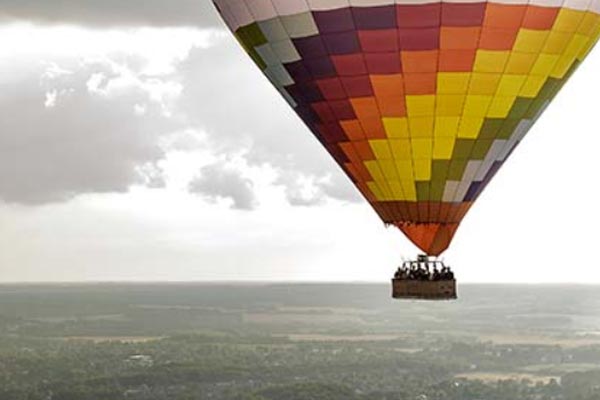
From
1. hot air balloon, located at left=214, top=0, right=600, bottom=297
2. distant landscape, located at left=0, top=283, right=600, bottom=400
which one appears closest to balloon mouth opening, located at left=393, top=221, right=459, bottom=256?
hot air balloon, located at left=214, top=0, right=600, bottom=297

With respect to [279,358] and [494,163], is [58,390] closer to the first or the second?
[279,358]

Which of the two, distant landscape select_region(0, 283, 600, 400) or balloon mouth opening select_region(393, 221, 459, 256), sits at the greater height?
balloon mouth opening select_region(393, 221, 459, 256)

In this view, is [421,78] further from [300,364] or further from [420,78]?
[300,364]

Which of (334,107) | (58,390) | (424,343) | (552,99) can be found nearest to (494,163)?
(552,99)

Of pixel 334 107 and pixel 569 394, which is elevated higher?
pixel 334 107

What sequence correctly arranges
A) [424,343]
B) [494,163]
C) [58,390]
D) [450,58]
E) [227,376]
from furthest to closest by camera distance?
[424,343] → [227,376] → [58,390] → [494,163] → [450,58]

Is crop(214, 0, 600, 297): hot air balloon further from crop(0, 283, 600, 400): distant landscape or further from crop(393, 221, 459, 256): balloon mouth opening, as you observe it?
crop(0, 283, 600, 400): distant landscape

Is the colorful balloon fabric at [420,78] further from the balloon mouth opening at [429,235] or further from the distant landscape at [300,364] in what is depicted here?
the distant landscape at [300,364]
